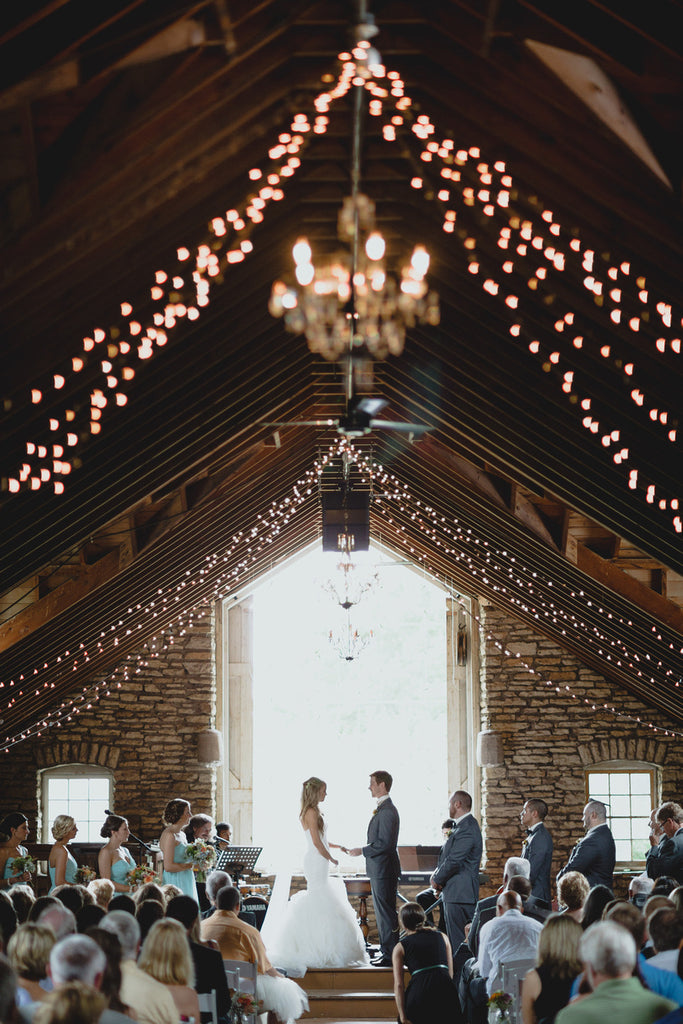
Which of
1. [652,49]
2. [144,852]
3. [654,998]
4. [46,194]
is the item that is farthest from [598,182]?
[144,852]

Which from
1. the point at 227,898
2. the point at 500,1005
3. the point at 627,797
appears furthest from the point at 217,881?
the point at 627,797

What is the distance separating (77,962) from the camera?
3.54m

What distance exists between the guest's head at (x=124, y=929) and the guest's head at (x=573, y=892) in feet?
8.94

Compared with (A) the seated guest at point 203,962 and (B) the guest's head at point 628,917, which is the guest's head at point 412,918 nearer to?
(A) the seated guest at point 203,962

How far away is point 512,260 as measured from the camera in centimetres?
623

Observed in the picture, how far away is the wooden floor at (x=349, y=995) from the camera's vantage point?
9.05 m

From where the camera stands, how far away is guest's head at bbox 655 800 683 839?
30.5ft

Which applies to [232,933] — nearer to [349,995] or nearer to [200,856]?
[200,856]

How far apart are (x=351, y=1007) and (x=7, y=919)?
162 inches

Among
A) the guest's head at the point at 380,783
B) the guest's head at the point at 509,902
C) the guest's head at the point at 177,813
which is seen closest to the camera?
the guest's head at the point at 509,902

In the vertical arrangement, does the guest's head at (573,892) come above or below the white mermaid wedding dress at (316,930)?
above

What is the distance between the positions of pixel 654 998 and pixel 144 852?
9.86m

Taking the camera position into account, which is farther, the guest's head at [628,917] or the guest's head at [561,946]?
the guest's head at [628,917]

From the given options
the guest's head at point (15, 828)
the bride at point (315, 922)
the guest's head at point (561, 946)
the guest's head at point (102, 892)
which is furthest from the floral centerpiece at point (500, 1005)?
the guest's head at point (15, 828)
